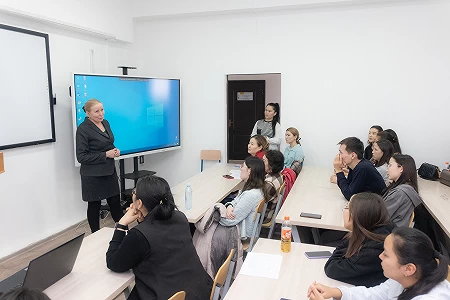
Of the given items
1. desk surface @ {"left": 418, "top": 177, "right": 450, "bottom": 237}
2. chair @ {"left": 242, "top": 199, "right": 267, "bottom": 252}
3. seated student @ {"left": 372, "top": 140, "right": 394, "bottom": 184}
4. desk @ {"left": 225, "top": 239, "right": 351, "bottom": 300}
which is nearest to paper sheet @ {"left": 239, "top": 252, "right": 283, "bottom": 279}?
desk @ {"left": 225, "top": 239, "right": 351, "bottom": 300}

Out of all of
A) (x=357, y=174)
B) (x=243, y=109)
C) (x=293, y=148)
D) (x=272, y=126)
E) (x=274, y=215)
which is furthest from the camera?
(x=243, y=109)

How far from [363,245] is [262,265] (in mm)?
574

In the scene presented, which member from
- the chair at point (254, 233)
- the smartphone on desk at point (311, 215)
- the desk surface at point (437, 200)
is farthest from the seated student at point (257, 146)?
the desk surface at point (437, 200)

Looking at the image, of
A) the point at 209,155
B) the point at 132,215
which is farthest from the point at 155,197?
the point at 209,155

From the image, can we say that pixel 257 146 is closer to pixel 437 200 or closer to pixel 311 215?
pixel 311 215

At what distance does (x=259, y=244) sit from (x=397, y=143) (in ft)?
9.44

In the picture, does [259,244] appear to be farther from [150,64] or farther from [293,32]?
[150,64]

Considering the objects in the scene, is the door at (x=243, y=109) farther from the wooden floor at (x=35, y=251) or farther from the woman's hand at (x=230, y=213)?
the woman's hand at (x=230, y=213)

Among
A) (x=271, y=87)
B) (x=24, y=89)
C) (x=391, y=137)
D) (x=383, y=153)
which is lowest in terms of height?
(x=383, y=153)

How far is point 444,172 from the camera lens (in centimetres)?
402

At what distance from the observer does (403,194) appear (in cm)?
279

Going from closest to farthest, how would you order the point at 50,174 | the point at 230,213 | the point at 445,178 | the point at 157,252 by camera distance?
the point at 157,252, the point at 230,213, the point at 445,178, the point at 50,174

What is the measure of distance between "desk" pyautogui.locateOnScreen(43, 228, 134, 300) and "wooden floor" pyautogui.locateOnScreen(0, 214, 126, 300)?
109 cm

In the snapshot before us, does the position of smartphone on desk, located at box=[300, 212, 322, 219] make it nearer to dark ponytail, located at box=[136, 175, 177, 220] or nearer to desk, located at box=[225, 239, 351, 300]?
desk, located at box=[225, 239, 351, 300]
